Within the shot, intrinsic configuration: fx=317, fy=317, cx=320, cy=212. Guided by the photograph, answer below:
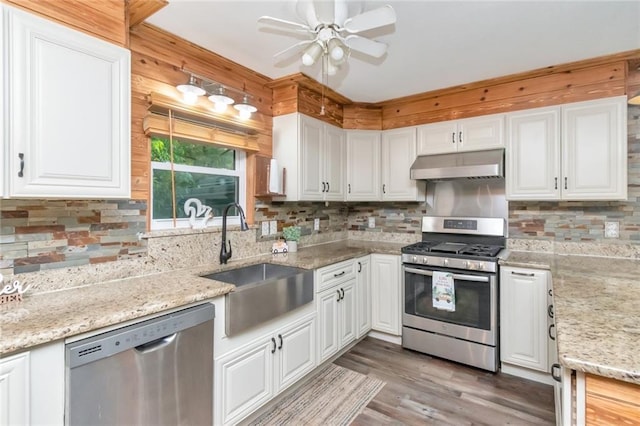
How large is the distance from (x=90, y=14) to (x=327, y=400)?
262 cm

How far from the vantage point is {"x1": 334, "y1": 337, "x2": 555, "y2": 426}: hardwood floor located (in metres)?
2.02

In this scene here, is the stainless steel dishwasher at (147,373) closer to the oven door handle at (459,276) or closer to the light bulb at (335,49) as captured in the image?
the light bulb at (335,49)

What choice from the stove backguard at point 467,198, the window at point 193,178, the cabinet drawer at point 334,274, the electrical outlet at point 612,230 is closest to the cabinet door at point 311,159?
the window at point 193,178

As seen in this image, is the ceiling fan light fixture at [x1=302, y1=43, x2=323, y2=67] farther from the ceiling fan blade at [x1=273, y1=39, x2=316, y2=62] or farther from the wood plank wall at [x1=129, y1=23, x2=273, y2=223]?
the wood plank wall at [x1=129, y1=23, x2=273, y2=223]

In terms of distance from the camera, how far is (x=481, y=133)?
290 centimetres

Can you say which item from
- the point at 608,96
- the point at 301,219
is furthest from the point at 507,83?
the point at 301,219

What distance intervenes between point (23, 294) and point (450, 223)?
326cm

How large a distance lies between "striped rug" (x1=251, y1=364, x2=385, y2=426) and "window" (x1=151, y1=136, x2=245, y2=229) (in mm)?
1402

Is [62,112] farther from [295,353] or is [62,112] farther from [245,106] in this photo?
[295,353]

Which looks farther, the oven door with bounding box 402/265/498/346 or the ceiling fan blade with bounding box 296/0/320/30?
the oven door with bounding box 402/265/498/346

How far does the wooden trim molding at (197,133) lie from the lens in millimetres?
1981

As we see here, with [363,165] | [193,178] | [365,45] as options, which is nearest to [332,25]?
[365,45]

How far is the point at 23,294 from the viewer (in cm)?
150

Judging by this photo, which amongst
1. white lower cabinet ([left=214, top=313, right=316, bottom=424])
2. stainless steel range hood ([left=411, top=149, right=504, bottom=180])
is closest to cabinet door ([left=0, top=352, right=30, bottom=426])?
white lower cabinet ([left=214, top=313, right=316, bottom=424])
